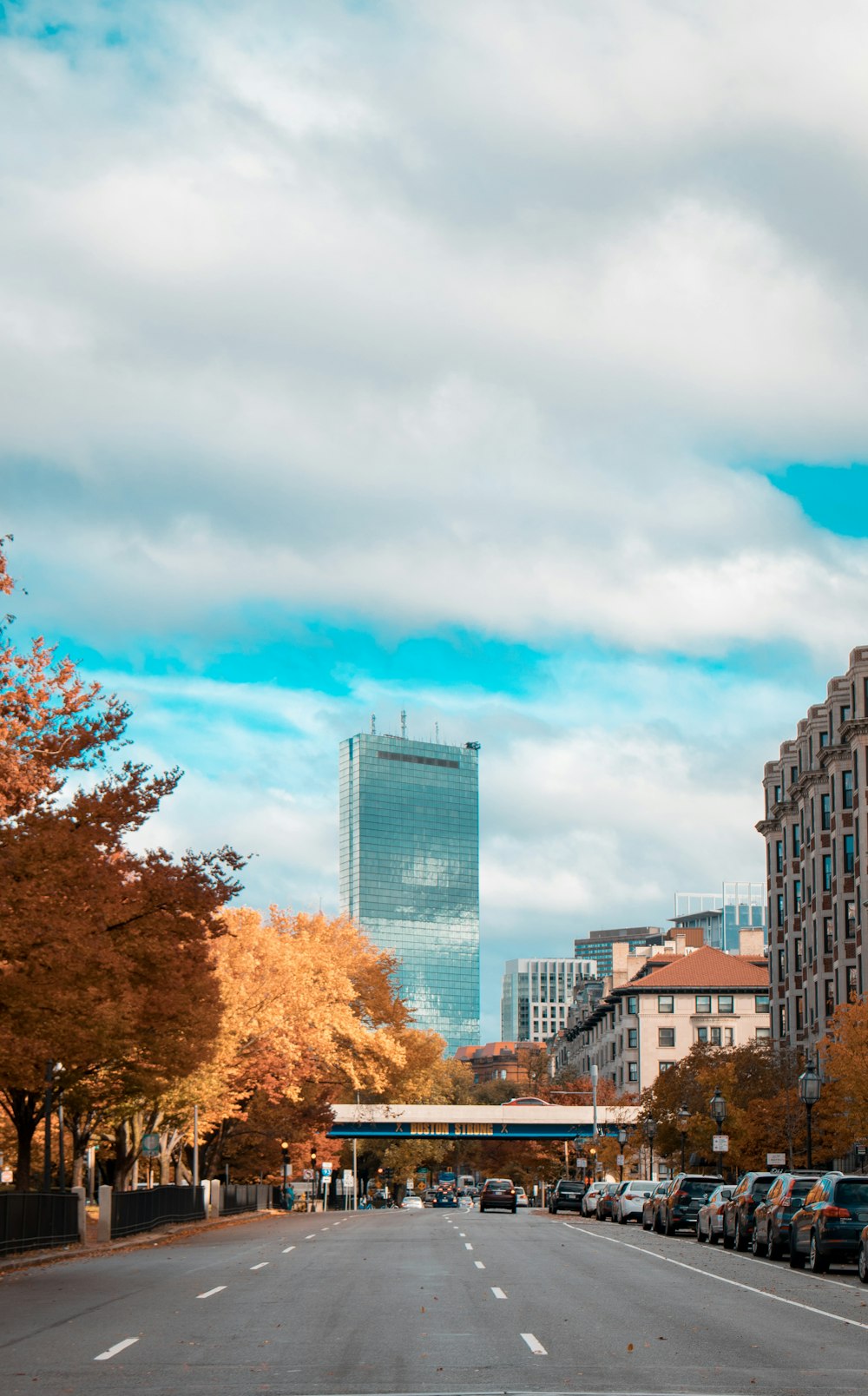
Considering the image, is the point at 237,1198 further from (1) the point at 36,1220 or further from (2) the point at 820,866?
(1) the point at 36,1220

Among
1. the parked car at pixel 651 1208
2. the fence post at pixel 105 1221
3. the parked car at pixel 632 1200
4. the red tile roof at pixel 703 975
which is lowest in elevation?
the parked car at pixel 632 1200

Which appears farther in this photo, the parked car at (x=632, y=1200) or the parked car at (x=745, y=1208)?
the parked car at (x=632, y=1200)

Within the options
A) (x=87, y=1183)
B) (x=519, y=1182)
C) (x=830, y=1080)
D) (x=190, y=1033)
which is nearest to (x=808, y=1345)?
(x=190, y=1033)

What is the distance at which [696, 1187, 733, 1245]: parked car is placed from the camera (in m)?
41.2

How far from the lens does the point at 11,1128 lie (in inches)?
2537

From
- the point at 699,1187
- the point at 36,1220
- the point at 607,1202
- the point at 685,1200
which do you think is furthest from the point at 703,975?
the point at 36,1220

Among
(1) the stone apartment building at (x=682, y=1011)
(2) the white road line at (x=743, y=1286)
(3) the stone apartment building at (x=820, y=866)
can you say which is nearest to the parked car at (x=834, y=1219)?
(2) the white road line at (x=743, y=1286)

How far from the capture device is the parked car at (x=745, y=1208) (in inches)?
1448

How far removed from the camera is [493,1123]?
119562 mm

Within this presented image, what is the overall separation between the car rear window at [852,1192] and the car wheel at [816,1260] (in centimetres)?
152

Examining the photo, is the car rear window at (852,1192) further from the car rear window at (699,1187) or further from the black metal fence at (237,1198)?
the black metal fence at (237,1198)

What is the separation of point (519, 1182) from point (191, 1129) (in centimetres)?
10053

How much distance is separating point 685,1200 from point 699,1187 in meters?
0.82

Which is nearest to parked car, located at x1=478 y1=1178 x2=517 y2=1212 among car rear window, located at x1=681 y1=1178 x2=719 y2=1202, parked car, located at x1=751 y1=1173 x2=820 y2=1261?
car rear window, located at x1=681 y1=1178 x2=719 y2=1202
